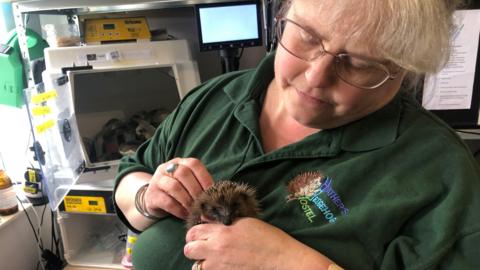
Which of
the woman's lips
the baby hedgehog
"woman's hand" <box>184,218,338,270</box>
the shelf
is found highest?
the shelf

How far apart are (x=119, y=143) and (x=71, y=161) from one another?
0.24 m

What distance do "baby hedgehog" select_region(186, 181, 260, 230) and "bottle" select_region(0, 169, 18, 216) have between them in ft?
4.78

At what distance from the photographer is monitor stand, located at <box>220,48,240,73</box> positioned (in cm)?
173

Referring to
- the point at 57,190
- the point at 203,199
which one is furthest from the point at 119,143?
the point at 203,199

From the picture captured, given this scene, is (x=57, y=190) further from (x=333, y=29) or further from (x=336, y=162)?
(x=333, y=29)

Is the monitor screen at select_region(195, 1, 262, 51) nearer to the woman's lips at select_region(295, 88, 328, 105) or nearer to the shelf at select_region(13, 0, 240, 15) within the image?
the shelf at select_region(13, 0, 240, 15)

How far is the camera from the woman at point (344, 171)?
688 mm

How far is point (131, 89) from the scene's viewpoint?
6.37ft

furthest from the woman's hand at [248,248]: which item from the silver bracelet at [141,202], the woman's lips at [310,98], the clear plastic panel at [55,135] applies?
the clear plastic panel at [55,135]

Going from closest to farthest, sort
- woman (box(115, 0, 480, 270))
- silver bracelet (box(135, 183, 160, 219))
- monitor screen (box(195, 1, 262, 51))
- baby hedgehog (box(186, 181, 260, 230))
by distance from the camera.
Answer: woman (box(115, 0, 480, 270))
baby hedgehog (box(186, 181, 260, 230))
silver bracelet (box(135, 183, 160, 219))
monitor screen (box(195, 1, 262, 51))

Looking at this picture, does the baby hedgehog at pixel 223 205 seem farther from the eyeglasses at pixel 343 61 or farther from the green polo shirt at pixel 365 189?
the eyeglasses at pixel 343 61

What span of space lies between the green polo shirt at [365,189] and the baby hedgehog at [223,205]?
45 mm

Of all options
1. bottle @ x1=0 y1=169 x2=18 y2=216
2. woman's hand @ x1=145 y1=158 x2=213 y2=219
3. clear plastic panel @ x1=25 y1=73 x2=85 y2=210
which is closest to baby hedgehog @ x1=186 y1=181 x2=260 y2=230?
woman's hand @ x1=145 y1=158 x2=213 y2=219

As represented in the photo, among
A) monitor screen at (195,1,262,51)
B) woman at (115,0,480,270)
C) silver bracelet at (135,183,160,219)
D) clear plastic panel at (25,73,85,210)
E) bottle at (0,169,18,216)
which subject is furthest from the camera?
bottle at (0,169,18,216)
